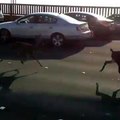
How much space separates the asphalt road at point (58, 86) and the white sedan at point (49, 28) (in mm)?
2146

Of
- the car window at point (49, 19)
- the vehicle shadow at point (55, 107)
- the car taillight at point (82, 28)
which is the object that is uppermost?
the car window at point (49, 19)

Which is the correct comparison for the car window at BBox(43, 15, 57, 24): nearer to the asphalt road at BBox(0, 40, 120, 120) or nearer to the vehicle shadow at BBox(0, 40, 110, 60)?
the vehicle shadow at BBox(0, 40, 110, 60)

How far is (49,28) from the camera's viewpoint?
58.5 ft

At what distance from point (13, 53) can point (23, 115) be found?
8.07 meters

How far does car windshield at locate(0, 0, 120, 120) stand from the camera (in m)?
7.86

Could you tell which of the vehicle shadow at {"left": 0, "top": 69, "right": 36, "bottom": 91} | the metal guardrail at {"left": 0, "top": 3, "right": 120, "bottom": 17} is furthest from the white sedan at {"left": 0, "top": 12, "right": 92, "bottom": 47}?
the metal guardrail at {"left": 0, "top": 3, "right": 120, "bottom": 17}

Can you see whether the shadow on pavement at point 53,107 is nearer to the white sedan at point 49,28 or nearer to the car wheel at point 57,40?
the car wheel at point 57,40

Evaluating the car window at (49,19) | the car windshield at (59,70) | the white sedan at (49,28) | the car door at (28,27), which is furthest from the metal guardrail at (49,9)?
the car door at (28,27)

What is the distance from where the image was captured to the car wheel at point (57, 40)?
57.1 ft

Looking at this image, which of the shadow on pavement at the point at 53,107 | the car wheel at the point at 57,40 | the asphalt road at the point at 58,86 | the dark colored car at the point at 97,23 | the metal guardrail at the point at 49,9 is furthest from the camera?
the metal guardrail at the point at 49,9

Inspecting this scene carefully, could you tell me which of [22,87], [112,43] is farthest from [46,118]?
[112,43]

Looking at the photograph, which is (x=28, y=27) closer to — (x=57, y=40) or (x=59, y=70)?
(x=57, y=40)

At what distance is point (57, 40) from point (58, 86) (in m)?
7.96

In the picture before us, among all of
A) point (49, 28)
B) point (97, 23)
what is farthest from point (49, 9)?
point (49, 28)
